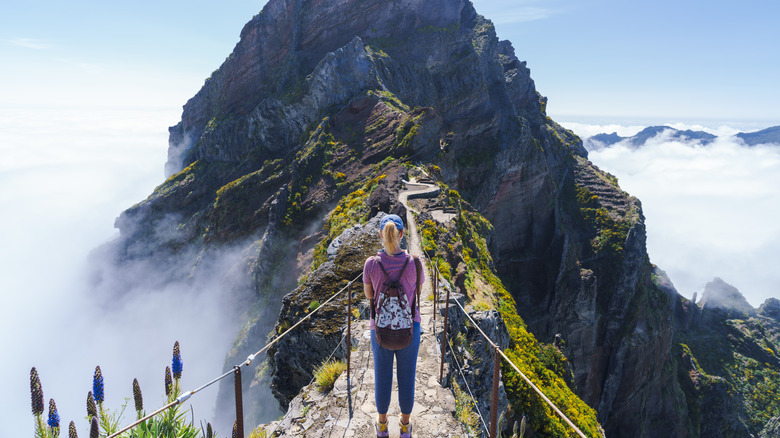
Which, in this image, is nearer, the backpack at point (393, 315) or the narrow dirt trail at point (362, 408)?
the backpack at point (393, 315)

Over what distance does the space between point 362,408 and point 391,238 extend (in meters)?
3.35

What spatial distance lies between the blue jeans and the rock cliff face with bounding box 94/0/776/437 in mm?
28058

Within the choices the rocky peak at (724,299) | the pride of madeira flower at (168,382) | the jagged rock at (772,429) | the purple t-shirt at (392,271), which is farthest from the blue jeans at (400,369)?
the rocky peak at (724,299)

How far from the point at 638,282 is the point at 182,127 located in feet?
332

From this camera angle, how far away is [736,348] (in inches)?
3196

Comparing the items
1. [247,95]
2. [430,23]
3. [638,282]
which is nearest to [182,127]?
[247,95]

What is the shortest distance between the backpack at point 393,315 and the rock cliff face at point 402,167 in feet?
92.8

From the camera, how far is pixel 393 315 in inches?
187

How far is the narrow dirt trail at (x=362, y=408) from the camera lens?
580cm

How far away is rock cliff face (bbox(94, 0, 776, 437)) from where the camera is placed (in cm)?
4022

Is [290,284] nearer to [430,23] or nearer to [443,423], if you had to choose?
[443,423]

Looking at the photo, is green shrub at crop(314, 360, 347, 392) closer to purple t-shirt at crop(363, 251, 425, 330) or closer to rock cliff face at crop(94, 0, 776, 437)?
purple t-shirt at crop(363, 251, 425, 330)

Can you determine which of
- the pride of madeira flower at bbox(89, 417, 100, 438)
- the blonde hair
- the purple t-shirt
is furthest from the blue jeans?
the pride of madeira flower at bbox(89, 417, 100, 438)

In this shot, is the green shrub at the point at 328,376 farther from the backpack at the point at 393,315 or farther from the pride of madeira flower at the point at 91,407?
the pride of madeira flower at the point at 91,407
